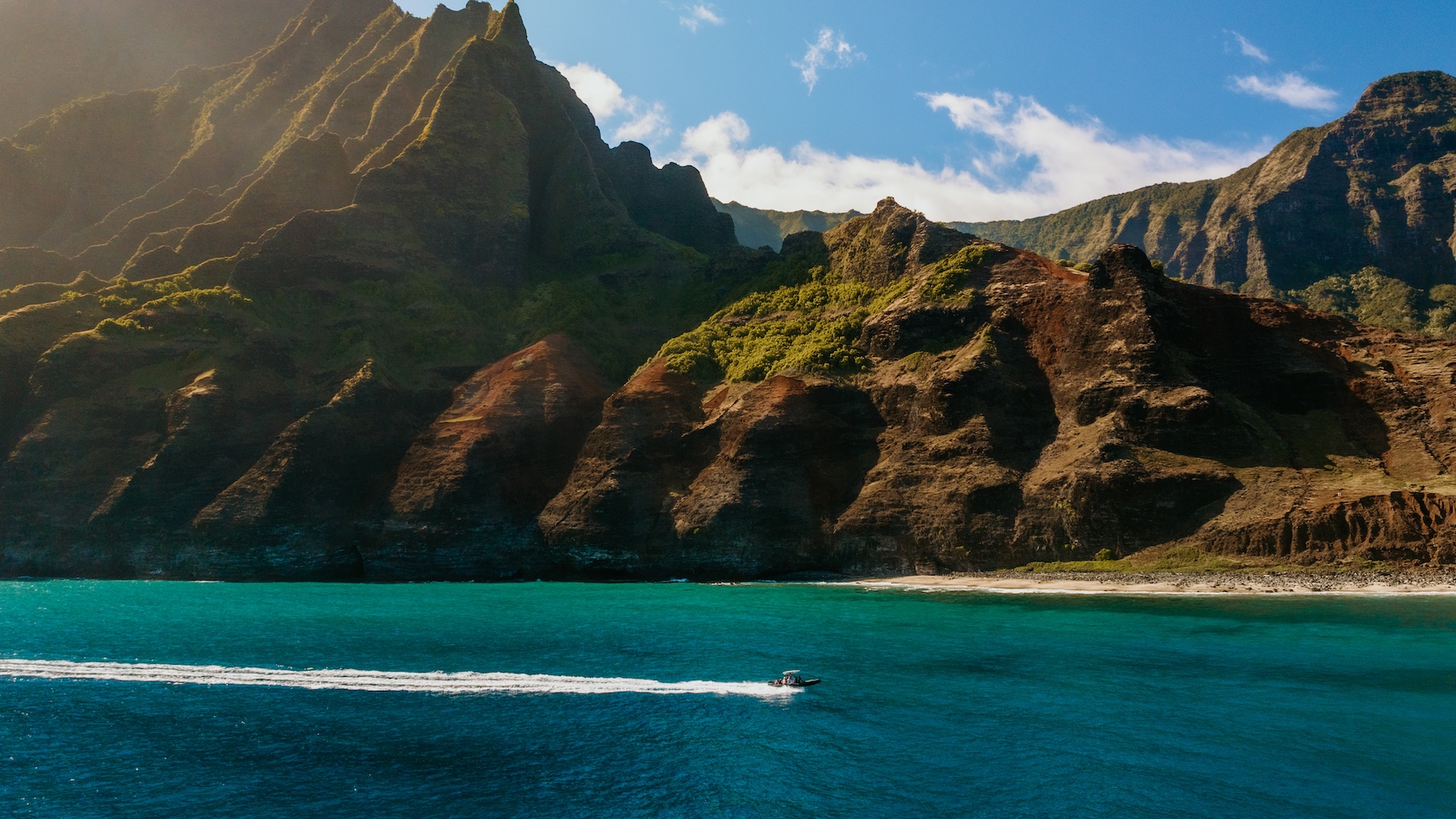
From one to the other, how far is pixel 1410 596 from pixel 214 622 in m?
71.0

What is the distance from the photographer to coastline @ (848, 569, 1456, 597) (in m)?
51.2

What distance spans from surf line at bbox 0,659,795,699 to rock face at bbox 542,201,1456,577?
1616 inches

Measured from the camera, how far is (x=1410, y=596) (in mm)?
49125

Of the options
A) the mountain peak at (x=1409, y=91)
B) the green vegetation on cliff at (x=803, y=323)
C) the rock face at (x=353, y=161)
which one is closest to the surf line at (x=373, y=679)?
the green vegetation on cliff at (x=803, y=323)

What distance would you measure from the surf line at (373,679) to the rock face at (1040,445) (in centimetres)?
4104

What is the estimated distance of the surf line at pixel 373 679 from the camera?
32.2 m

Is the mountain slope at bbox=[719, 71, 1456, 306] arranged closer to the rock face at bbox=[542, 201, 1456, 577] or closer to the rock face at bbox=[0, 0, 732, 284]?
the rock face at bbox=[542, 201, 1456, 577]

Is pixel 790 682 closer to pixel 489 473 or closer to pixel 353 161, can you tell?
pixel 489 473

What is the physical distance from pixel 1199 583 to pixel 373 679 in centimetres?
5198

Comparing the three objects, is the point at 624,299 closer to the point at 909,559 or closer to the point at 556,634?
the point at 909,559

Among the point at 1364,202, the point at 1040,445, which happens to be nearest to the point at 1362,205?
the point at 1364,202

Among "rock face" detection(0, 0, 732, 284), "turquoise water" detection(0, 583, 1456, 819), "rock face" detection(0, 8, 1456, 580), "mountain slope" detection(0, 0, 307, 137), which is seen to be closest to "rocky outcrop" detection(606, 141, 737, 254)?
"rock face" detection(0, 0, 732, 284)

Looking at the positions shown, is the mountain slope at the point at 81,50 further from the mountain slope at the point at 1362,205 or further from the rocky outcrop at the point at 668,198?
the mountain slope at the point at 1362,205

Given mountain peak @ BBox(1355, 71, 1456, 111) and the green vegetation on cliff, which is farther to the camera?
mountain peak @ BBox(1355, 71, 1456, 111)
